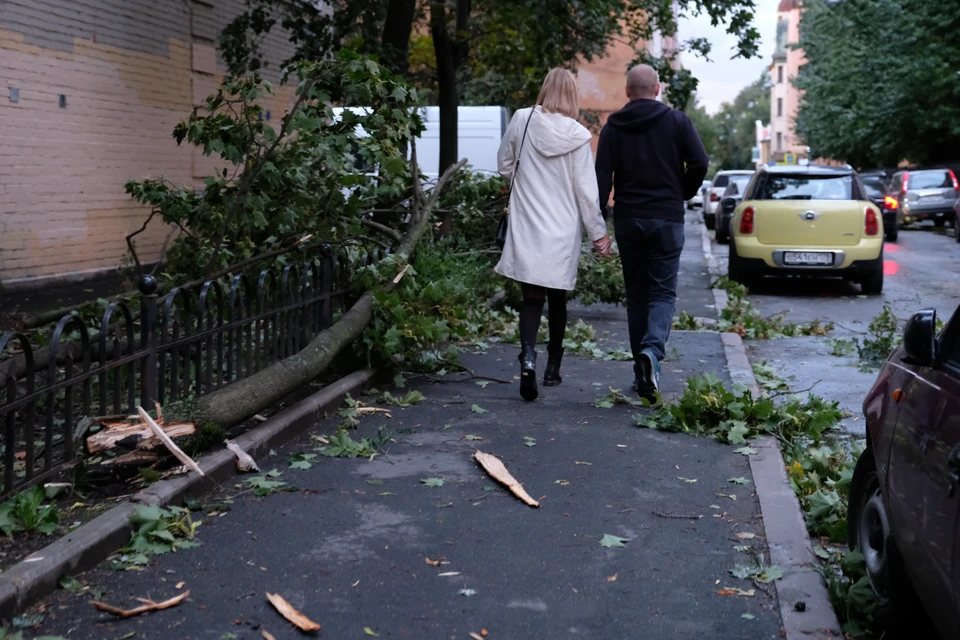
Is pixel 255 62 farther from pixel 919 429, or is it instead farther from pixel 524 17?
pixel 919 429

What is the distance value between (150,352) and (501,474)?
5.66 ft

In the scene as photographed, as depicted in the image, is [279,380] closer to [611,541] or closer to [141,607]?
[611,541]

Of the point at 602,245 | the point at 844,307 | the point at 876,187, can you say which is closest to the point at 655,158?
the point at 602,245

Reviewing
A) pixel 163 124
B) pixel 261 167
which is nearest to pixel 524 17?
pixel 163 124

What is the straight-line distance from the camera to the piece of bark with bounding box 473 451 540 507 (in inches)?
201

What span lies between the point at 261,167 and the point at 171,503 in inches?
104

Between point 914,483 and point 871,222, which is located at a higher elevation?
point 914,483

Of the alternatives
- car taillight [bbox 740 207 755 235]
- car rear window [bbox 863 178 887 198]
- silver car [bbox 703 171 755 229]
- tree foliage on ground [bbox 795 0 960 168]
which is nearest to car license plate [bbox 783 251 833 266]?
car taillight [bbox 740 207 755 235]

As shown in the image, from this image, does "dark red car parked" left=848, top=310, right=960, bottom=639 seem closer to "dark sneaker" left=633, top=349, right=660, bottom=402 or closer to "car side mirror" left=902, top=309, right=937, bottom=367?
"car side mirror" left=902, top=309, right=937, bottom=367

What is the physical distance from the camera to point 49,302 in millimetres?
13000

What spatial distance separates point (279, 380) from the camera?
241 inches

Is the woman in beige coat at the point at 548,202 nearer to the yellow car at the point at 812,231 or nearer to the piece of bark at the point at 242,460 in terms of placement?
the piece of bark at the point at 242,460

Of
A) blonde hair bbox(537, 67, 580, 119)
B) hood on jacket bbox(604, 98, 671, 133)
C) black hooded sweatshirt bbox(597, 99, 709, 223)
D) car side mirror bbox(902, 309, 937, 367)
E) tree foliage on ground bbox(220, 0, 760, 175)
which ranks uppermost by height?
tree foliage on ground bbox(220, 0, 760, 175)

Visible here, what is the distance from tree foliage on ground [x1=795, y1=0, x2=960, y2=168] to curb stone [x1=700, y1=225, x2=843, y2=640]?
35.1 m
